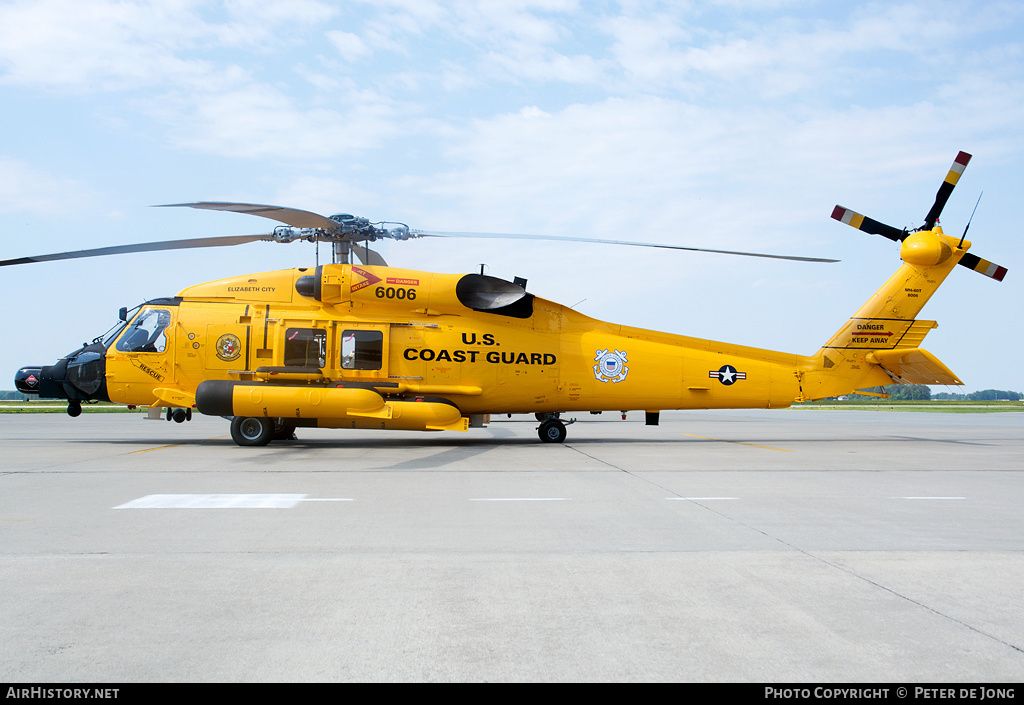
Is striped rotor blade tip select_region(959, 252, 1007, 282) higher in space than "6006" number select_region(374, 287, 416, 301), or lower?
higher

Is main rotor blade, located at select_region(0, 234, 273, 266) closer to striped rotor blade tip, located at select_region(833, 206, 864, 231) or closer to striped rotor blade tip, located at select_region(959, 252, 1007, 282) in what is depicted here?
striped rotor blade tip, located at select_region(833, 206, 864, 231)

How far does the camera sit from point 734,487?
9047 mm

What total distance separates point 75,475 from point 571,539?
730 cm

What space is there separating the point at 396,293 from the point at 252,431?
4.16 meters

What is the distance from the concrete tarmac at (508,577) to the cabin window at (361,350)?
5.67m

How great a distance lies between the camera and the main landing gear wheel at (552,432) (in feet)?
55.7

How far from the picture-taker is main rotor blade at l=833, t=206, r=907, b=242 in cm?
1727

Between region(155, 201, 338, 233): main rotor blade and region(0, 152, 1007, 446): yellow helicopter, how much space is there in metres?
0.11

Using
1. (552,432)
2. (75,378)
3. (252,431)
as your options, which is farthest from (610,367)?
(75,378)

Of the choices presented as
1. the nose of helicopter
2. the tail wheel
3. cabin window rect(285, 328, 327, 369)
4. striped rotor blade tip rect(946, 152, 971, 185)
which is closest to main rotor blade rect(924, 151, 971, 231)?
striped rotor blade tip rect(946, 152, 971, 185)

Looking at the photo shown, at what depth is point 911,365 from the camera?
691 inches

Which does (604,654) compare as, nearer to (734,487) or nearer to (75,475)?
(734,487)

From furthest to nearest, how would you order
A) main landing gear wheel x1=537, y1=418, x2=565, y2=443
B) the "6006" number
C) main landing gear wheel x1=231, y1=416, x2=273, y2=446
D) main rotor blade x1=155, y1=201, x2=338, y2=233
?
1. main landing gear wheel x1=537, y1=418, x2=565, y2=443
2. the "6006" number
3. main landing gear wheel x1=231, y1=416, x2=273, y2=446
4. main rotor blade x1=155, y1=201, x2=338, y2=233
